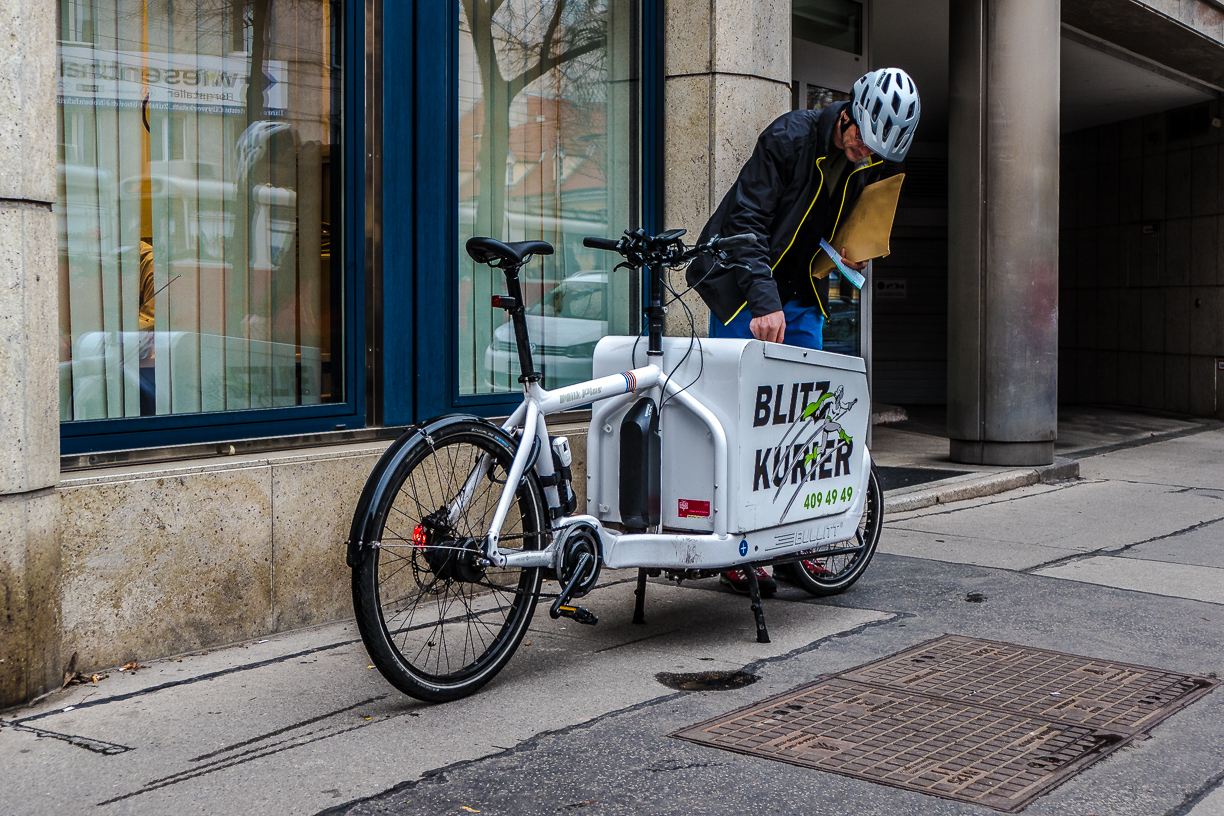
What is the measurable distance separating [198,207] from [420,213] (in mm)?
930

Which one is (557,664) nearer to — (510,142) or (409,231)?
(409,231)

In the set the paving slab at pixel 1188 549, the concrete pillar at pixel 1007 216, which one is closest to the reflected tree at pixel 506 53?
the paving slab at pixel 1188 549

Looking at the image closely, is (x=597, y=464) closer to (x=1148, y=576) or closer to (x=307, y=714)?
(x=307, y=714)

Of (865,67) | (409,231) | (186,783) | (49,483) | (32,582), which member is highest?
(865,67)

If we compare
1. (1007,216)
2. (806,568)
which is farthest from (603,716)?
(1007,216)

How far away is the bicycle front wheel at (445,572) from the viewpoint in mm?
3521

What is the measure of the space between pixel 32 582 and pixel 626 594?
2.41m

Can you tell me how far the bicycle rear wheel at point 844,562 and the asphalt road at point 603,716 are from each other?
3.3 inches

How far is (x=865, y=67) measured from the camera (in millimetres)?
9125

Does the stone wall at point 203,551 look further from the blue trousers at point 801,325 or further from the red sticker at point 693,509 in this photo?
the blue trousers at point 801,325

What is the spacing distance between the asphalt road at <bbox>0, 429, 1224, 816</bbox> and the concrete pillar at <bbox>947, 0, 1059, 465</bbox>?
3.17 metres

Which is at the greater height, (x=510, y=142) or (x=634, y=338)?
(x=510, y=142)

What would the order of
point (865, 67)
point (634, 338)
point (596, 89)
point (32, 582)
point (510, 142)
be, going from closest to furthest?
point (32, 582) → point (634, 338) → point (510, 142) → point (596, 89) → point (865, 67)

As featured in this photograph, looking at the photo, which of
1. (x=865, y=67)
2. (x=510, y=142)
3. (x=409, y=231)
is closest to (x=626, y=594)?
(x=409, y=231)
